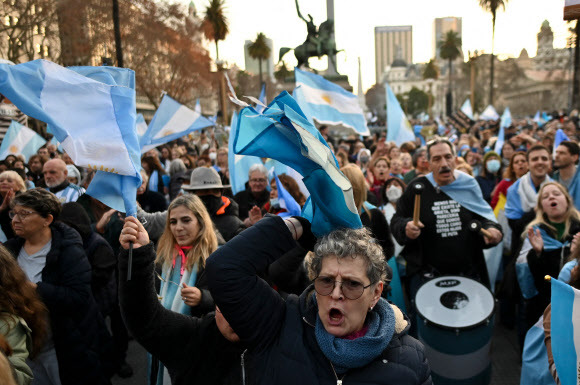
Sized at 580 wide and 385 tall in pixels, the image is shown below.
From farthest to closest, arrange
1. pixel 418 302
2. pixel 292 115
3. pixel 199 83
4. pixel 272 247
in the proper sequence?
pixel 199 83 < pixel 418 302 < pixel 272 247 < pixel 292 115

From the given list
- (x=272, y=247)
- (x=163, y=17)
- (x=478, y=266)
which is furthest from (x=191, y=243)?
(x=163, y=17)

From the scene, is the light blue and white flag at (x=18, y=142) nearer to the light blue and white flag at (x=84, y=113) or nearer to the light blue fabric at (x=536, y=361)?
the light blue and white flag at (x=84, y=113)

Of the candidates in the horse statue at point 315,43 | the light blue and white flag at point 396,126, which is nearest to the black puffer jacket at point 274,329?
the light blue and white flag at point 396,126

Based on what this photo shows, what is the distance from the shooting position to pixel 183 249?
3.06 meters

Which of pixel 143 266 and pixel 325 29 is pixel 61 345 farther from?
pixel 325 29

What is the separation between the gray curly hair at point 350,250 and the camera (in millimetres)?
1782

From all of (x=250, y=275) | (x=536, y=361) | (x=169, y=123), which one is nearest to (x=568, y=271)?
(x=536, y=361)

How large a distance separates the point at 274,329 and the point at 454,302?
6.51 feet

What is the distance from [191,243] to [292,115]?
162cm

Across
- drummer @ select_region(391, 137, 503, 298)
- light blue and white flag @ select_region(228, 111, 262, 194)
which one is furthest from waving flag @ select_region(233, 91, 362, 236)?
light blue and white flag @ select_region(228, 111, 262, 194)

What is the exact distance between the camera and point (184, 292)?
8.47 ft

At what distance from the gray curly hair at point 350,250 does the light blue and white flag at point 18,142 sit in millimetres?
7946

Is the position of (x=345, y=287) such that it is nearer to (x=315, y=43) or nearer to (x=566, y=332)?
(x=566, y=332)

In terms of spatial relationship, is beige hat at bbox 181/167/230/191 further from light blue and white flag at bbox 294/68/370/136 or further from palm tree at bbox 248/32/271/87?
palm tree at bbox 248/32/271/87
